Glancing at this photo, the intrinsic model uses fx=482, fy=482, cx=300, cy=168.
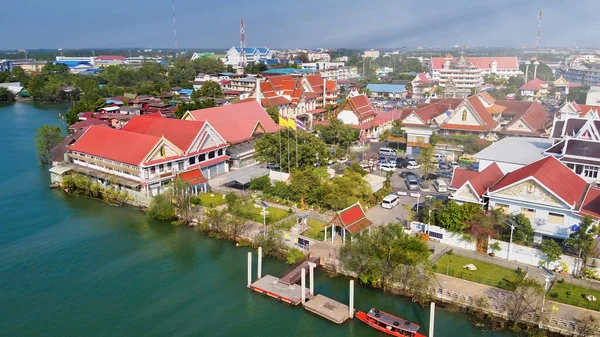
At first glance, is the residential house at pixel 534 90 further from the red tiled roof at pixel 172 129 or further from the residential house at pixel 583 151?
the red tiled roof at pixel 172 129

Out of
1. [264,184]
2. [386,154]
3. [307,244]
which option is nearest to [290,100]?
[386,154]

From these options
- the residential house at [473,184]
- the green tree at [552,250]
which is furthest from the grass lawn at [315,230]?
the green tree at [552,250]

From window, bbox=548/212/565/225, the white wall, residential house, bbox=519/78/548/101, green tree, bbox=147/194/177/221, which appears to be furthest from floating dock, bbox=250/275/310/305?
residential house, bbox=519/78/548/101

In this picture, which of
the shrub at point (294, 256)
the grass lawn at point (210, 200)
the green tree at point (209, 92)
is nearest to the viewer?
the shrub at point (294, 256)

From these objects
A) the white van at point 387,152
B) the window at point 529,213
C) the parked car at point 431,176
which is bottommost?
the parked car at point 431,176

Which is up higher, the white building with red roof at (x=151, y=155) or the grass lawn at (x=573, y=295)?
the white building with red roof at (x=151, y=155)

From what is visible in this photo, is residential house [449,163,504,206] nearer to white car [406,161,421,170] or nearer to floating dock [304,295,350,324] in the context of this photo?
floating dock [304,295,350,324]

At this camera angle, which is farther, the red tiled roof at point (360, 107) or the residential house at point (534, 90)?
the residential house at point (534, 90)
